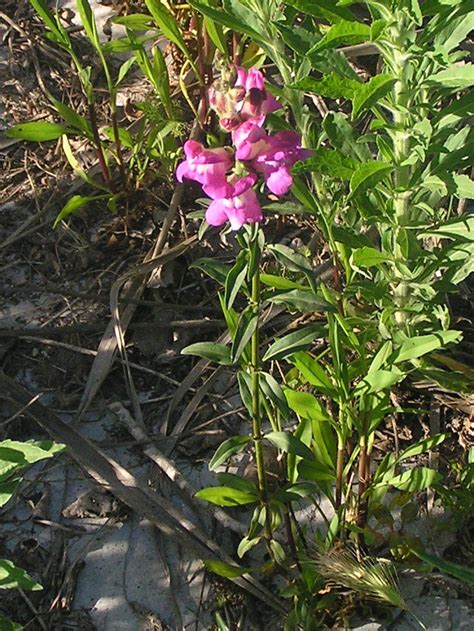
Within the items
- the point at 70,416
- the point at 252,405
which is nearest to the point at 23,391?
the point at 70,416

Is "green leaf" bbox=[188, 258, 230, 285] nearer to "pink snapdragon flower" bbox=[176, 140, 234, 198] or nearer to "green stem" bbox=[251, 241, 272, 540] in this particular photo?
"green stem" bbox=[251, 241, 272, 540]

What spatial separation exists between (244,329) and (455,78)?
2.00 ft

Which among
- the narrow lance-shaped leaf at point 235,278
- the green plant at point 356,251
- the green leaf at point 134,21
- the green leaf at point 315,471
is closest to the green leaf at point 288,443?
the green plant at point 356,251

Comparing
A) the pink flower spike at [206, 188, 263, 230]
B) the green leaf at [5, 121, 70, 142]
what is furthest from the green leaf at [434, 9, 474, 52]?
the green leaf at [5, 121, 70, 142]

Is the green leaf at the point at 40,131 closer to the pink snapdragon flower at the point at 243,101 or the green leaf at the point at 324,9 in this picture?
the green leaf at the point at 324,9

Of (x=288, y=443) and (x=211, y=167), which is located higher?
(x=211, y=167)

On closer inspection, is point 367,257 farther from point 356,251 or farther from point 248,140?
point 248,140

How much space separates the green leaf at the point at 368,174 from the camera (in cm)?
178

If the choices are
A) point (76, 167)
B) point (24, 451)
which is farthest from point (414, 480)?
point (76, 167)

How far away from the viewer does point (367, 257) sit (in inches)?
80.4

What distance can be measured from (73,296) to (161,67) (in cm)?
74

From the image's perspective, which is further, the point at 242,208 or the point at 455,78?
the point at 455,78

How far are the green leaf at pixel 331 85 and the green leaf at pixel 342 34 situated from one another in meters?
0.07

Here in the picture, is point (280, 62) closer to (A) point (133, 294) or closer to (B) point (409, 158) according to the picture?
(B) point (409, 158)
